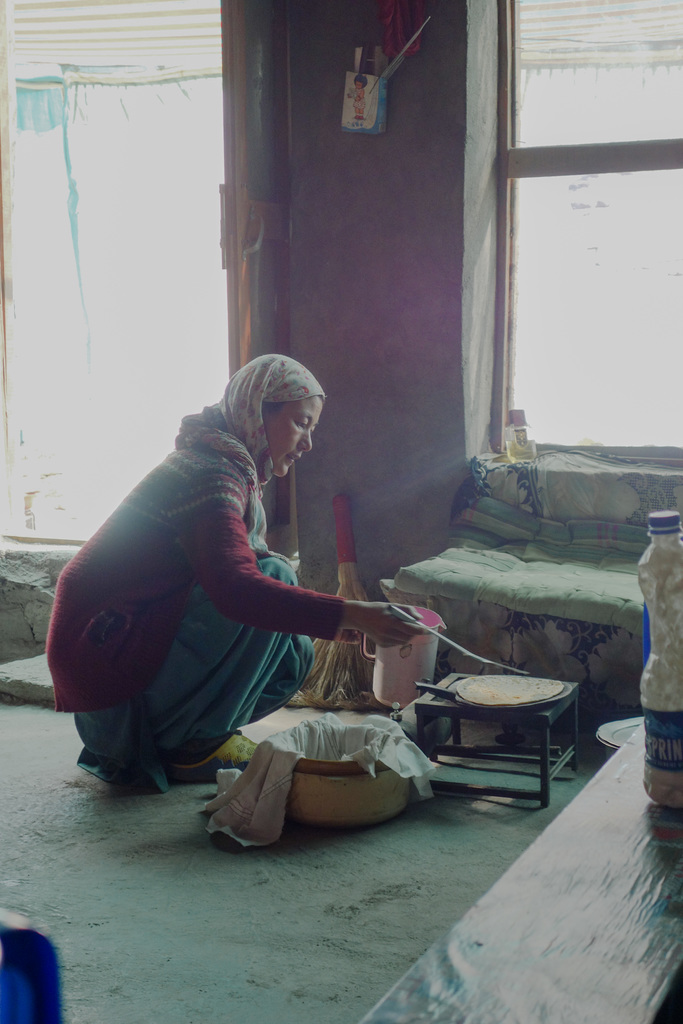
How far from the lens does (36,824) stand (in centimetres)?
262

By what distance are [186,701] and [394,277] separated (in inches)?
78.5

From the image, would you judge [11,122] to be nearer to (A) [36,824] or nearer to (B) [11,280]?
(B) [11,280]

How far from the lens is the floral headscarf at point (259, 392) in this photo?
110 inches

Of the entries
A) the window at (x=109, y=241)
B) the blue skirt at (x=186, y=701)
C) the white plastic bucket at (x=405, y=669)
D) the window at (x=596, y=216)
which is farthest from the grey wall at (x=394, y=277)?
the blue skirt at (x=186, y=701)

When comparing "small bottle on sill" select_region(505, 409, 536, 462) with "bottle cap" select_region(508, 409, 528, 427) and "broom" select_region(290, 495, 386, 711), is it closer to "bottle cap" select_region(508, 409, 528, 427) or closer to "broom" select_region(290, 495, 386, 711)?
"bottle cap" select_region(508, 409, 528, 427)

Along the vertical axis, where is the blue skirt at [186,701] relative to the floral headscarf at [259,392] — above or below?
below

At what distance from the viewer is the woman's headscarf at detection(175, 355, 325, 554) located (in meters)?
2.80

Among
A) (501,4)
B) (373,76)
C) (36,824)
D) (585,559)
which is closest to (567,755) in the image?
(585,559)

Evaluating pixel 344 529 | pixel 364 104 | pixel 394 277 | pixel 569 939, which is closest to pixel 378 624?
pixel 569 939

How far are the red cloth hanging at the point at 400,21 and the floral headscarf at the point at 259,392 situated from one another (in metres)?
1.70

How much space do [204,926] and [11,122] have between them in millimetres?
3933

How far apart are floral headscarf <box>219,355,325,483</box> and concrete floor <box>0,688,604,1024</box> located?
1.03 m

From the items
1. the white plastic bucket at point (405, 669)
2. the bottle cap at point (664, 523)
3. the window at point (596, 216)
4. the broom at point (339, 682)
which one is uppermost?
the window at point (596, 216)

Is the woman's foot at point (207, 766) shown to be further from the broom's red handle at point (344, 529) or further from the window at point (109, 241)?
the window at point (109, 241)
